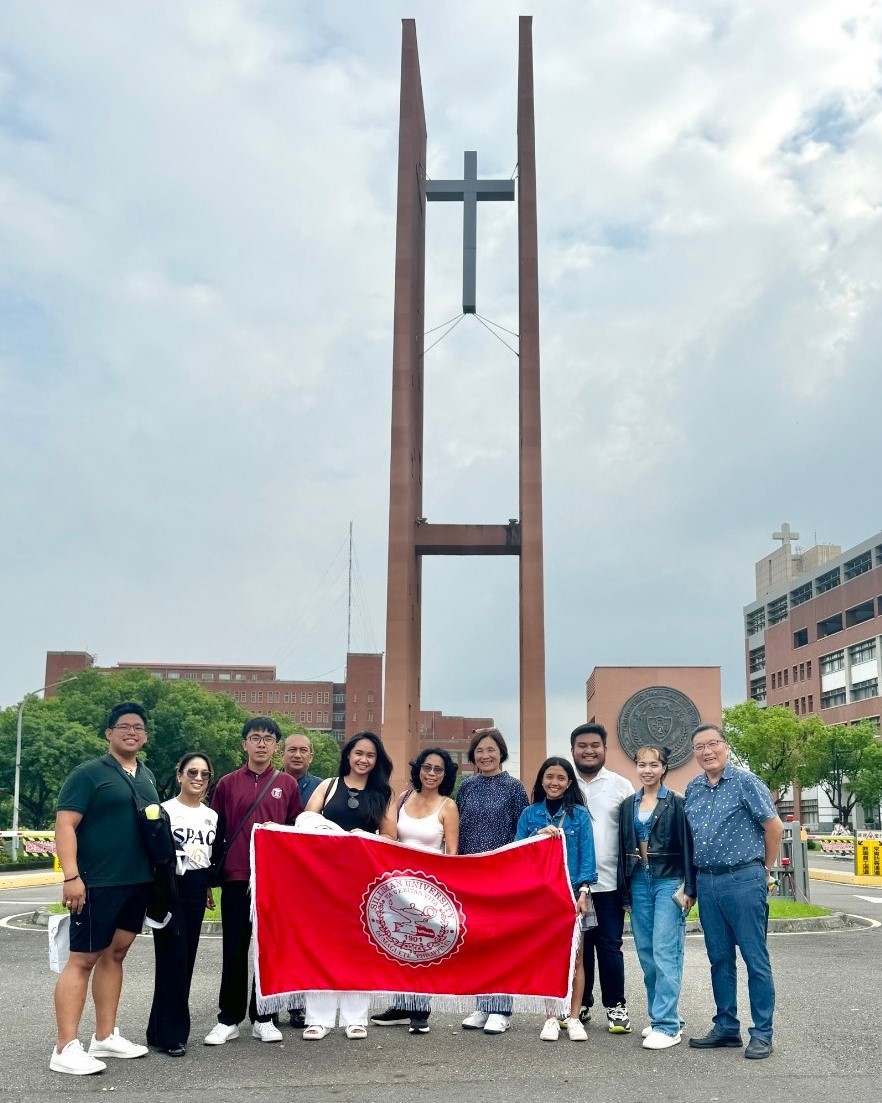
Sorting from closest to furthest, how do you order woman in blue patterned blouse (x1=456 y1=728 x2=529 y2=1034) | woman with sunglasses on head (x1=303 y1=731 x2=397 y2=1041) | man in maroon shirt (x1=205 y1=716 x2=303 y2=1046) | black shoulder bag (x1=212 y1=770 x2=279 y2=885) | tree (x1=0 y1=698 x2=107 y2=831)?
man in maroon shirt (x1=205 y1=716 x2=303 y2=1046)
black shoulder bag (x1=212 y1=770 x2=279 y2=885)
woman with sunglasses on head (x1=303 y1=731 x2=397 y2=1041)
woman in blue patterned blouse (x1=456 y1=728 x2=529 y2=1034)
tree (x1=0 y1=698 x2=107 y2=831)

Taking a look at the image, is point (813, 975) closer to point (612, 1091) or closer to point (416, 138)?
point (612, 1091)

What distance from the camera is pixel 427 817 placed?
710 centimetres

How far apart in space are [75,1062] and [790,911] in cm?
1134

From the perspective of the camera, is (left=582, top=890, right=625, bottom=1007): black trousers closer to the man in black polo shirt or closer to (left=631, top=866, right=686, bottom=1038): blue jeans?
(left=631, top=866, right=686, bottom=1038): blue jeans

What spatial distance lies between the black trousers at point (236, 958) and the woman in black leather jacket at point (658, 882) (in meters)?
2.30

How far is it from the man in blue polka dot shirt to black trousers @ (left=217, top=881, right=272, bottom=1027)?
2650 millimetres

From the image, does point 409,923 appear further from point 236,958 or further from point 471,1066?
point 236,958

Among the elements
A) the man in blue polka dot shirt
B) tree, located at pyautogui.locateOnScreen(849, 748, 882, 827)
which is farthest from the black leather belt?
tree, located at pyautogui.locateOnScreen(849, 748, 882, 827)

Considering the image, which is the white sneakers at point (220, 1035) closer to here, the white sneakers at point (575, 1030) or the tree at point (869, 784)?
the white sneakers at point (575, 1030)

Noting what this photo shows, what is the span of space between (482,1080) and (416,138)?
Result: 3001 cm

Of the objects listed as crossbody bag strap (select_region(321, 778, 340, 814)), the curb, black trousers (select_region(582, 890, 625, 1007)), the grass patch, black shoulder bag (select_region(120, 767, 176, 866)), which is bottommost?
the curb

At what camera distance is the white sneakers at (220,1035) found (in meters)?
6.61

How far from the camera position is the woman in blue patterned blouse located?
719 cm

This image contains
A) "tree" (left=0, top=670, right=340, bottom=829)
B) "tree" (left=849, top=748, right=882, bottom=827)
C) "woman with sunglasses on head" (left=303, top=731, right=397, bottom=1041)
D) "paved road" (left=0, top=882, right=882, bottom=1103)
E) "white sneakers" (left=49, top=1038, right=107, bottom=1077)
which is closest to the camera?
"paved road" (left=0, top=882, right=882, bottom=1103)
